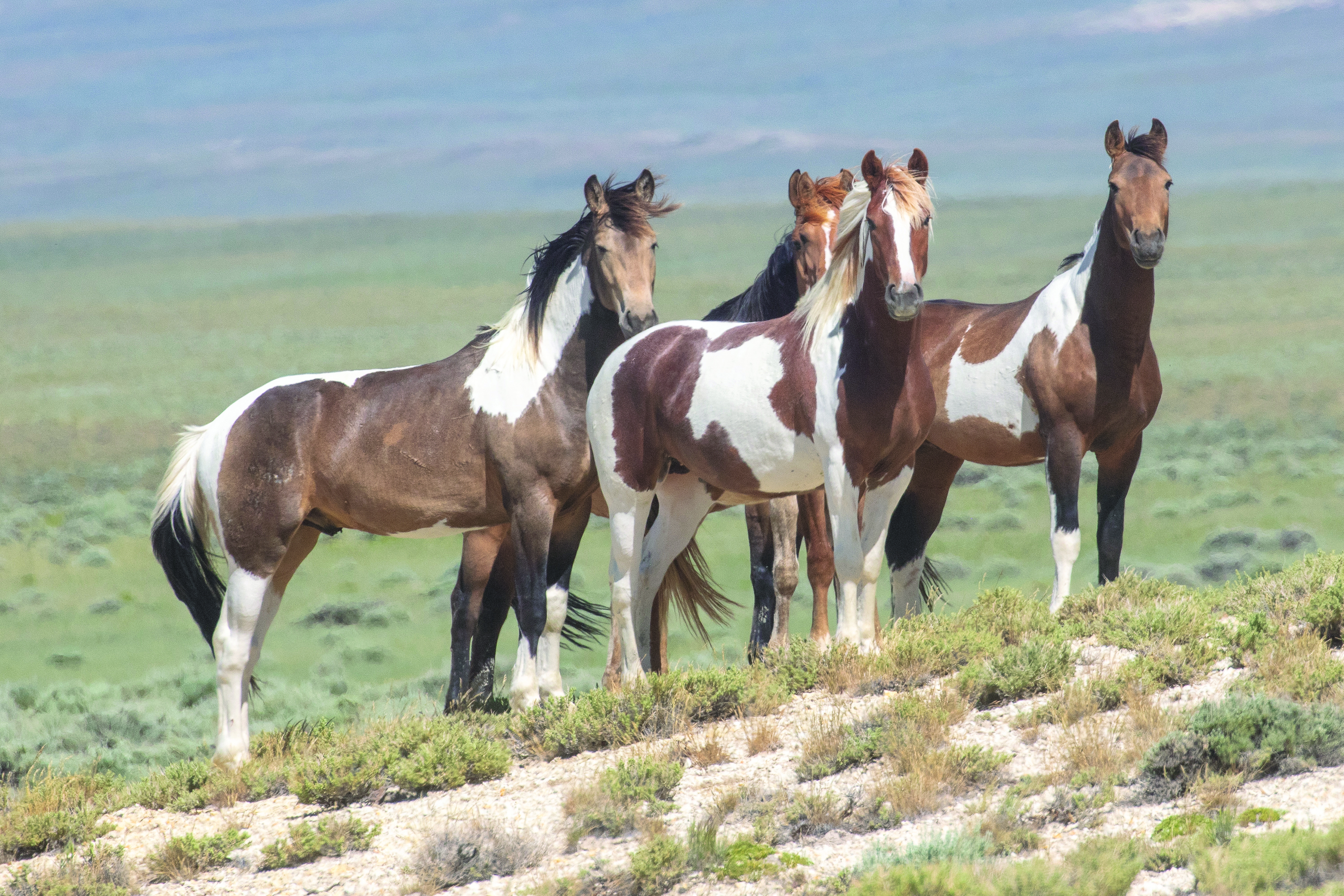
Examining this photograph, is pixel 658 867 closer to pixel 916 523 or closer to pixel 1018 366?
pixel 1018 366

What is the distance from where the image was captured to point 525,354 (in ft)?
26.4

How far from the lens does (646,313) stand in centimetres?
777

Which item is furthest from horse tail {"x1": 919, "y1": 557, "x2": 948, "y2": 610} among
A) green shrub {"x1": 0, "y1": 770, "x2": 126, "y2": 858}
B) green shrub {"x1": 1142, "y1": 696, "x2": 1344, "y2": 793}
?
green shrub {"x1": 0, "y1": 770, "x2": 126, "y2": 858}

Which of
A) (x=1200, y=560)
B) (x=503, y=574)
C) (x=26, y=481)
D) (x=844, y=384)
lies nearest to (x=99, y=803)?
(x=503, y=574)

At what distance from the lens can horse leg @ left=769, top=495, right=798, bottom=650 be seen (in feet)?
28.6

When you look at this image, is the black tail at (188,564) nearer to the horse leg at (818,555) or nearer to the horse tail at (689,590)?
the horse tail at (689,590)

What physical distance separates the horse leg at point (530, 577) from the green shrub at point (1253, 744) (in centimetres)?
344

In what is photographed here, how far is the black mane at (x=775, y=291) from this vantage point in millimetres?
9172

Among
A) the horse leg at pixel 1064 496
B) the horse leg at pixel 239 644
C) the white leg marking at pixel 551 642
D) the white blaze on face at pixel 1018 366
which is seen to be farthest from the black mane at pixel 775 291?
the horse leg at pixel 239 644

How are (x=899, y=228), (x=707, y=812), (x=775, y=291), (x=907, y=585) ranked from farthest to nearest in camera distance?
1. (x=907, y=585)
2. (x=775, y=291)
3. (x=899, y=228)
4. (x=707, y=812)

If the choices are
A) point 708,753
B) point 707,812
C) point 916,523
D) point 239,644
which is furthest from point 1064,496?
point 239,644

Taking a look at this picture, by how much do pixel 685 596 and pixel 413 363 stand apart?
42037 mm

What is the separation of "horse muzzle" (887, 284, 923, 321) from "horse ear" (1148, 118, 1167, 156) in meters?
2.60

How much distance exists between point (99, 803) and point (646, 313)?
3.81 m
